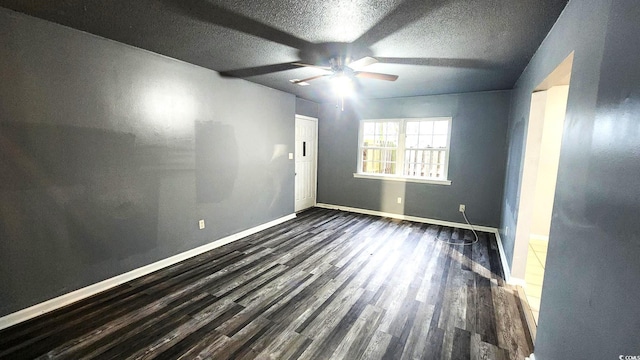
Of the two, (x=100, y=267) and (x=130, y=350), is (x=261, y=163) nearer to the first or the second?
(x=100, y=267)

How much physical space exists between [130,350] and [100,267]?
116 cm

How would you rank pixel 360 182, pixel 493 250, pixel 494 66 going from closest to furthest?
pixel 494 66, pixel 493 250, pixel 360 182

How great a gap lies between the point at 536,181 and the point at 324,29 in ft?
8.49

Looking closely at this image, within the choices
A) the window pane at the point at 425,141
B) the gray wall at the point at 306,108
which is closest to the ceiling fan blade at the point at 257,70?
the gray wall at the point at 306,108

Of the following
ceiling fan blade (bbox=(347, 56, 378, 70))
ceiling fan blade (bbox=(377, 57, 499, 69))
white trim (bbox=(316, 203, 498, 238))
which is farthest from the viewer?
white trim (bbox=(316, 203, 498, 238))

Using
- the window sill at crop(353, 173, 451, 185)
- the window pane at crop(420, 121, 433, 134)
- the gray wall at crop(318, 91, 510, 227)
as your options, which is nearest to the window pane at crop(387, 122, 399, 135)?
the gray wall at crop(318, 91, 510, 227)

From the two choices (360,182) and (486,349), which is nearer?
(486,349)

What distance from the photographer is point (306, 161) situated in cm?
591

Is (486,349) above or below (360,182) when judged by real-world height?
below

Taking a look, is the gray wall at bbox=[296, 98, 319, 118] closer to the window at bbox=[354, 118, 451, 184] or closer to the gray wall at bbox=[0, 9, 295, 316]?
the window at bbox=[354, 118, 451, 184]

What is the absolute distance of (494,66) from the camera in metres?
3.09

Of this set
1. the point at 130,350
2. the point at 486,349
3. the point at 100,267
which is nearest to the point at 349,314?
the point at 486,349

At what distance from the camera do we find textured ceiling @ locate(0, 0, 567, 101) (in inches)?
74.3

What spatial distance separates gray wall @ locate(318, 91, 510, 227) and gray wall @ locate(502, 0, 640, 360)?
303 centimetres
